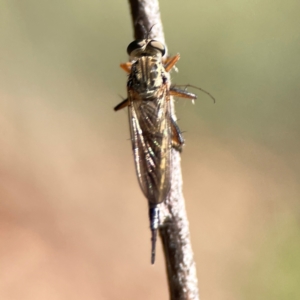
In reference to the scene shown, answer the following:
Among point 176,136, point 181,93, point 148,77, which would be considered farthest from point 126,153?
point 176,136

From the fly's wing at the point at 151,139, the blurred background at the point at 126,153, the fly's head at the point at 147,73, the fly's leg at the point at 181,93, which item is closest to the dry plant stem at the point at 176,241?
the fly's wing at the point at 151,139

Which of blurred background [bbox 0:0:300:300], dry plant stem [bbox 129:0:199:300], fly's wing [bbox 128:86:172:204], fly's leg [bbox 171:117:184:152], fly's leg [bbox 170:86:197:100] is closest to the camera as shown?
dry plant stem [bbox 129:0:199:300]

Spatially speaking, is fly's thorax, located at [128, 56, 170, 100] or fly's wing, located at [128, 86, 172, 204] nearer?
fly's wing, located at [128, 86, 172, 204]

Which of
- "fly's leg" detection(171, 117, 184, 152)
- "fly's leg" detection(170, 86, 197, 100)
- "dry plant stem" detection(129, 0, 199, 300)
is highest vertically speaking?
"fly's leg" detection(170, 86, 197, 100)

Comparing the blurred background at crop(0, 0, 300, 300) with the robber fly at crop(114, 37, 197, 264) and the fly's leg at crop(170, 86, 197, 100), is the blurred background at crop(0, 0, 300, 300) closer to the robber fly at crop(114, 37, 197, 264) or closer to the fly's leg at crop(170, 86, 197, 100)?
the fly's leg at crop(170, 86, 197, 100)

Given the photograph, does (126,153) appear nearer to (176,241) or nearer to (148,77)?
(148,77)

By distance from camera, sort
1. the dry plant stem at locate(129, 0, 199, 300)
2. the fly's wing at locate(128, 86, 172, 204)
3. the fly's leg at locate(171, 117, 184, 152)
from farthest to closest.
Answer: the fly's leg at locate(171, 117, 184, 152) < the fly's wing at locate(128, 86, 172, 204) < the dry plant stem at locate(129, 0, 199, 300)

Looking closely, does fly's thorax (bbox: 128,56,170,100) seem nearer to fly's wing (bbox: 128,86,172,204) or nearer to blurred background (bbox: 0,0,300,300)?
fly's wing (bbox: 128,86,172,204)

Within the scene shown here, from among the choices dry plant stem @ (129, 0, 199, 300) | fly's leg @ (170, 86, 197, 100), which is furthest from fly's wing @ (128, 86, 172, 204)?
dry plant stem @ (129, 0, 199, 300)

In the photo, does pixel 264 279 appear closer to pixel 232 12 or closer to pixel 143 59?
pixel 143 59

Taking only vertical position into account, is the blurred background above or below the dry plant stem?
above

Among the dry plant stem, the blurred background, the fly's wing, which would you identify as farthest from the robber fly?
the blurred background
